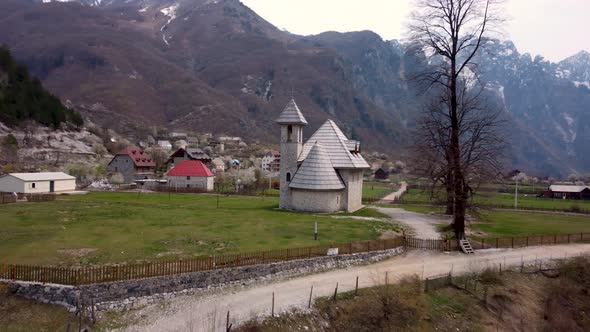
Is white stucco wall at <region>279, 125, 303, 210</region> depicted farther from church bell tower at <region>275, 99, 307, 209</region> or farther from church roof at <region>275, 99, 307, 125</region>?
church roof at <region>275, 99, 307, 125</region>

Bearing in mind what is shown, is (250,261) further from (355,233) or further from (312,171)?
(312,171)

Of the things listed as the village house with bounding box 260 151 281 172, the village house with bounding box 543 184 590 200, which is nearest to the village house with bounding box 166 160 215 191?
the village house with bounding box 260 151 281 172

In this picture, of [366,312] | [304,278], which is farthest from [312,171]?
[366,312]

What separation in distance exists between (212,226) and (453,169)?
1790 centimetres

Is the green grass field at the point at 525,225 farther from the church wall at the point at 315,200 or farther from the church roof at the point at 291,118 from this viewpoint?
the church roof at the point at 291,118

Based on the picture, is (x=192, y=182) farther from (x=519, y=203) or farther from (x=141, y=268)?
(x=519, y=203)

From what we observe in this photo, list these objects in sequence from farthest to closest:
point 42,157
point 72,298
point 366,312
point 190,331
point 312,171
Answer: point 42,157 → point 312,171 → point 366,312 → point 72,298 → point 190,331

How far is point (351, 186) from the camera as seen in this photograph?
42594 millimetres

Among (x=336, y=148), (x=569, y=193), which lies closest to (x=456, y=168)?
(x=336, y=148)

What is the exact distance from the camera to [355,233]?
30.0 metres

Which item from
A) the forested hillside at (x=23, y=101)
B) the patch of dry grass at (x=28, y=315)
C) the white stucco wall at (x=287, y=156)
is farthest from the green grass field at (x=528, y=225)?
the forested hillside at (x=23, y=101)

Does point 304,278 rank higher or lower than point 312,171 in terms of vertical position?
lower

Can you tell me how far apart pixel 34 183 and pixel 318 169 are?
37.0 m

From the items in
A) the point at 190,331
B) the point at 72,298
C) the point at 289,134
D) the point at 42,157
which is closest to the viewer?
the point at 190,331
